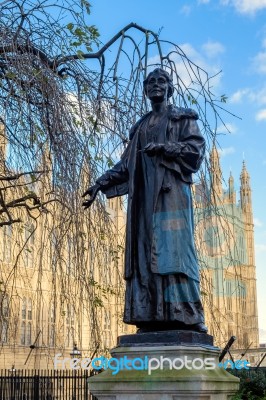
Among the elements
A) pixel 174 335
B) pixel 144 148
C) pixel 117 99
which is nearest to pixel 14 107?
pixel 117 99

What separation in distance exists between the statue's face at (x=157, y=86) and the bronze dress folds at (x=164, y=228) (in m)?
0.14

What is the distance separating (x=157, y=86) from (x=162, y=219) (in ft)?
3.31

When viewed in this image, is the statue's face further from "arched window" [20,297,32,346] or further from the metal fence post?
"arched window" [20,297,32,346]

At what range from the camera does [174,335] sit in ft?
12.9

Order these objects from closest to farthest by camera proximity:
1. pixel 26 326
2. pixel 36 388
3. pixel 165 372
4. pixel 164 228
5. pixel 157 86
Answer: pixel 165 372 < pixel 164 228 < pixel 157 86 < pixel 36 388 < pixel 26 326

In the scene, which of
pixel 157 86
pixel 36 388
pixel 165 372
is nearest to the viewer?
pixel 165 372

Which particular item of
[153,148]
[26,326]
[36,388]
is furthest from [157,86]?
[26,326]

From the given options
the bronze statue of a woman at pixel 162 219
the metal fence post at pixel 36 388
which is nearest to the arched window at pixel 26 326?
the metal fence post at pixel 36 388

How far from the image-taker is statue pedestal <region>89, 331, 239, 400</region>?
12.0 ft

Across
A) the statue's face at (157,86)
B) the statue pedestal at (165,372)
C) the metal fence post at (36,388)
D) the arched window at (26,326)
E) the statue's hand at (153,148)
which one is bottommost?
the metal fence post at (36,388)

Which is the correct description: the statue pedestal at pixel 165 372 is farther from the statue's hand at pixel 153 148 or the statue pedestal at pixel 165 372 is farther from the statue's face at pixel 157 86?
the statue's face at pixel 157 86

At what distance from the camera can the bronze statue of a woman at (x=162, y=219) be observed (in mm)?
4078

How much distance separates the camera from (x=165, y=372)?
374 centimetres

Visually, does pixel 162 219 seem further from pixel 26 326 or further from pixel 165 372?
pixel 26 326
